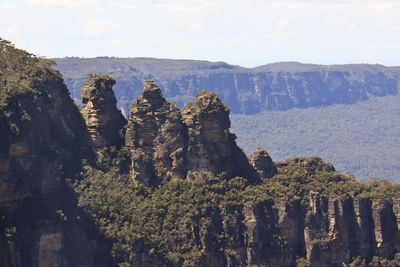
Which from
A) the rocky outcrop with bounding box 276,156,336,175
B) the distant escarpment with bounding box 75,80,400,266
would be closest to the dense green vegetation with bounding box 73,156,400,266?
the distant escarpment with bounding box 75,80,400,266

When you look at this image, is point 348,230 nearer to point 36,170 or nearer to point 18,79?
point 36,170

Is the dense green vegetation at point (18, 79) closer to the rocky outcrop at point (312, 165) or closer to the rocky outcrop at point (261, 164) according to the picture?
the rocky outcrop at point (261, 164)

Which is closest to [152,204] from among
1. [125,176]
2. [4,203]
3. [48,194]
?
[125,176]

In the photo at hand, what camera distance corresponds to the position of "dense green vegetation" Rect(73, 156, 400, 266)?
211 feet

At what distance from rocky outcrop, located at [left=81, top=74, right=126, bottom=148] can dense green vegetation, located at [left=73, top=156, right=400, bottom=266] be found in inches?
116

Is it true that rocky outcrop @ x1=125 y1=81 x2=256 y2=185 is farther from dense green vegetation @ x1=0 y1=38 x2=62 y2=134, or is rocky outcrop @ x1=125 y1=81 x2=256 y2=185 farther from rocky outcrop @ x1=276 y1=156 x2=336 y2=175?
dense green vegetation @ x1=0 y1=38 x2=62 y2=134

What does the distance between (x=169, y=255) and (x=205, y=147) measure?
31.0 ft

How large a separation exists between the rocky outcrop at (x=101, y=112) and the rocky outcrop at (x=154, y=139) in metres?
1.64

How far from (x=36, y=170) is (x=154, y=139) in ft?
37.1

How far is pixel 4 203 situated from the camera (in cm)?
5881

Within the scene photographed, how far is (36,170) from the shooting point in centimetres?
6162

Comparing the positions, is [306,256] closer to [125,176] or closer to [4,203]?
[125,176]

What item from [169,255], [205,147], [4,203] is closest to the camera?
[4,203]

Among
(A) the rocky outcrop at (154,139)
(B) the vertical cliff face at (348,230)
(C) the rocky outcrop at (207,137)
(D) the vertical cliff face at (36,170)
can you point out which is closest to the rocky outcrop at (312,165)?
(B) the vertical cliff face at (348,230)
